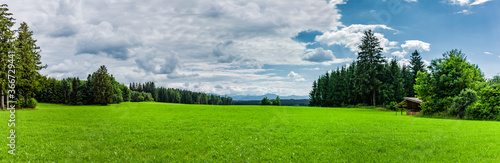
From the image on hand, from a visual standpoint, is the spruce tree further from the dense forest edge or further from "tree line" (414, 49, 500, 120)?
the dense forest edge

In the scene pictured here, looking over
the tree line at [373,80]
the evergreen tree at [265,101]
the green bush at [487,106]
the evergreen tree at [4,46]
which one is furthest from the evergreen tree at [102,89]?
the green bush at [487,106]

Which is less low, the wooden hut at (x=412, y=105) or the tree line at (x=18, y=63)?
the tree line at (x=18, y=63)

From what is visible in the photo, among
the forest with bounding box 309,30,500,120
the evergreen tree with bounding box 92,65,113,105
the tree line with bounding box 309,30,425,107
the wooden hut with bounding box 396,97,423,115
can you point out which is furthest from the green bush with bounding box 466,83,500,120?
the evergreen tree with bounding box 92,65,113,105

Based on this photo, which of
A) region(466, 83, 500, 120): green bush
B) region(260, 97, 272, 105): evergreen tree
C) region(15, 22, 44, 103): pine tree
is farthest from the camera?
region(260, 97, 272, 105): evergreen tree

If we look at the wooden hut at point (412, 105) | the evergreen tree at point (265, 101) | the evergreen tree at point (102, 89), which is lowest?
the evergreen tree at point (265, 101)

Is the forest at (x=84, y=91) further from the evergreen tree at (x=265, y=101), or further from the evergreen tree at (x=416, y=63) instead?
the evergreen tree at (x=416, y=63)

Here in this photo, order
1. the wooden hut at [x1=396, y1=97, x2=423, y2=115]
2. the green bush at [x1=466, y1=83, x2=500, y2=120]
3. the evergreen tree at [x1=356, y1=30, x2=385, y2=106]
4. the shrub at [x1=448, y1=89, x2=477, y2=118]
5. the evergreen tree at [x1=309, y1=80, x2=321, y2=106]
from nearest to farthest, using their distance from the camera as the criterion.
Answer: the green bush at [x1=466, y1=83, x2=500, y2=120] → the shrub at [x1=448, y1=89, x2=477, y2=118] → the wooden hut at [x1=396, y1=97, x2=423, y2=115] → the evergreen tree at [x1=356, y1=30, x2=385, y2=106] → the evergreen tree at [x1=309, y1=80, x2=321, y2=106]

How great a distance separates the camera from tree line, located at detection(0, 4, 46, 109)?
4369 centimetres

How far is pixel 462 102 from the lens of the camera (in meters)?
42.7

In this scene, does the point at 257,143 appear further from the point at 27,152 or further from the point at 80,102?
the point at 80,102

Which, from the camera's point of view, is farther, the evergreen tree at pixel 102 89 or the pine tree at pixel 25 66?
the evergreen tree at pixel 102 89

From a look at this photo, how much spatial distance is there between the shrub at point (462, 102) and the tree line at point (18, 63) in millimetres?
72449

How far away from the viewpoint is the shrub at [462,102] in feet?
137

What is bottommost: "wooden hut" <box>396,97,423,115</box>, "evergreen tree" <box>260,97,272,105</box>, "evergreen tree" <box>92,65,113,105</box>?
"evergreen tree" <box>260,97,272,105</box>
